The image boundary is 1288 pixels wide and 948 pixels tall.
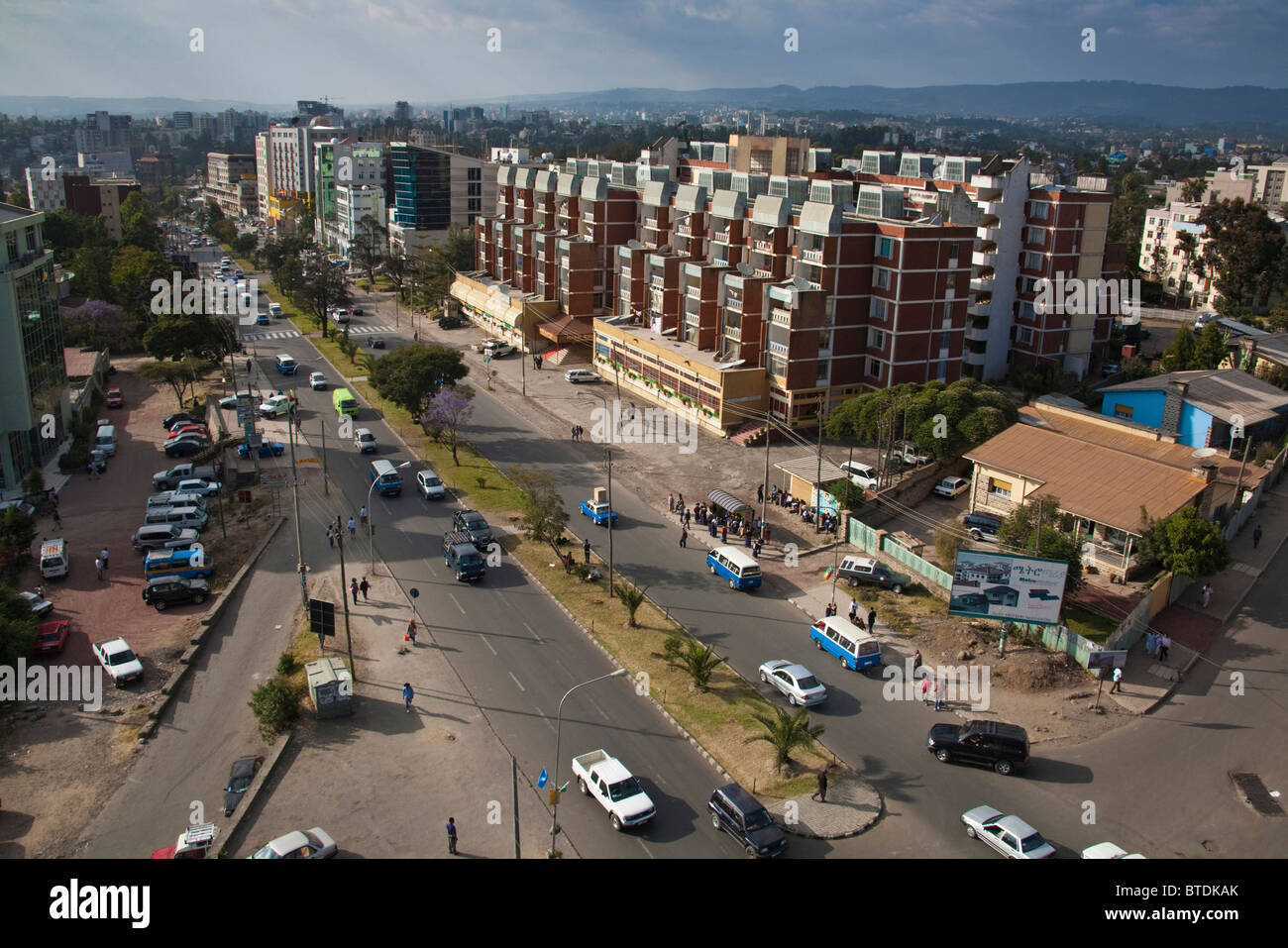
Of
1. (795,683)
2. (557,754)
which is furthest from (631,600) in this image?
(557,754)

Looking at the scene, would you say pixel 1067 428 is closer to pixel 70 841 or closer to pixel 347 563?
pixel 347 563

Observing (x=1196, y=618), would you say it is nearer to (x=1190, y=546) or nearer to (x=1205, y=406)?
(x=1190, y=546)

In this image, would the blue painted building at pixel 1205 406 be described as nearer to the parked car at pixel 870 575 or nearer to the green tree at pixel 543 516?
the parked car at pixel 870 575

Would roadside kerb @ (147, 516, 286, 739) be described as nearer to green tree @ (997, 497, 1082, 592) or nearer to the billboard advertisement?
the billboard advertisement

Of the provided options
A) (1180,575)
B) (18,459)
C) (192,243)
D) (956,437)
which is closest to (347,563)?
(18,459)

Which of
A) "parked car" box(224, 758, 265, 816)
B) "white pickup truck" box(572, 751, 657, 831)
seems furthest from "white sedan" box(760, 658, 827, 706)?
"parked car" box(224, 758, 265, 816)
